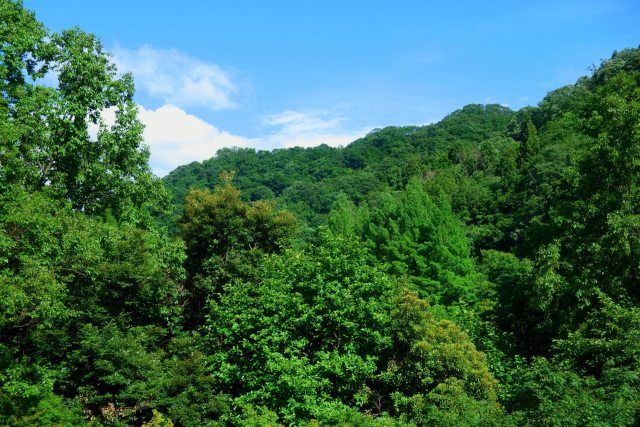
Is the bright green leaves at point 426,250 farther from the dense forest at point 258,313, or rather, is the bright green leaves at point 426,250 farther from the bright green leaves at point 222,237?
the dense forest at point 258,313

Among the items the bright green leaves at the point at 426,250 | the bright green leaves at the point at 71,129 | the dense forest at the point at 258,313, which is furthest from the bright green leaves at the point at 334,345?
the bright green leaves at the point at 426,250

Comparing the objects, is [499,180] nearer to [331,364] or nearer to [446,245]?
[446,245]

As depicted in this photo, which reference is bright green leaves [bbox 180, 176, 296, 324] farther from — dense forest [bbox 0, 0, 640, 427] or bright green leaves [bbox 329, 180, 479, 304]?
bright green leaves [bbox 329, 180, 479, 304]

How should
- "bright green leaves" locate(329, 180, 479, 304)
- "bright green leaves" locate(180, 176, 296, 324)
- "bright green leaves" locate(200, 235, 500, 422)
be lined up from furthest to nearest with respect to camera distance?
"bright green leaves" locate(329, 180, 479, 304) < "bright green leaves" locate(180, 176, 296, 324) < "bright green leaves" locate(200, 235, 500, 422)

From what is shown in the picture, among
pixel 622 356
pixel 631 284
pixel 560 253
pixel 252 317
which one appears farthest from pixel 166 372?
pixel 631 284

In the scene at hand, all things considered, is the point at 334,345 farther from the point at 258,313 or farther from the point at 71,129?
→ the point at 71,129

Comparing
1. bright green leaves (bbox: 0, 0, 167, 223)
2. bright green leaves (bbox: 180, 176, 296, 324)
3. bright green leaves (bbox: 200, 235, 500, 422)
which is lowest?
bright green leaves (bbox: 200, 235, 500, 422)

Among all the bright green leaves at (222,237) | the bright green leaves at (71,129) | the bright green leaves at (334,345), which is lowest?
the bright green leaves at (334,345)

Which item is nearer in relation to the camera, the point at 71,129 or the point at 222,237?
the point at 71,129

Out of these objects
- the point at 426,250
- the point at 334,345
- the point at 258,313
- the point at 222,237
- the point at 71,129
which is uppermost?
the point at 71,129

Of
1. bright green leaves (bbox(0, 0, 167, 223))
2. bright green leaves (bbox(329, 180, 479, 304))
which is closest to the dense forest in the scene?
bright green leaves (bbox(0, 0, 167, 223))

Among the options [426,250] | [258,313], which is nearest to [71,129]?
[258,313]

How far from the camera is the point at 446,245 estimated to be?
32.2 m

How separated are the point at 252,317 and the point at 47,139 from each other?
305 inches
